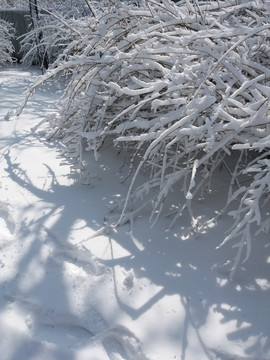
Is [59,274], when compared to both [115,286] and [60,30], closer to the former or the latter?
[115,286]

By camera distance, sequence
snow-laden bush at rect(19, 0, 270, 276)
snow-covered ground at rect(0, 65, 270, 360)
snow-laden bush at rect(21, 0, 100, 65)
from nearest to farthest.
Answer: snow-covered ground at rect(0, 65, 270, 360) → snow-laden bush at rect(19, 0, 270, 276) → snow-laden bush at rect(21, 0, 100, 65)

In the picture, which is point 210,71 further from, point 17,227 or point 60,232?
point 17,227

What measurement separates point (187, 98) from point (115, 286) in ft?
3.40

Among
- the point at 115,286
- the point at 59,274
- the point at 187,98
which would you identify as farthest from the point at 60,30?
the point at 115,286

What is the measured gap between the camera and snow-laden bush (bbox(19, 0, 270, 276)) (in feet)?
6.44

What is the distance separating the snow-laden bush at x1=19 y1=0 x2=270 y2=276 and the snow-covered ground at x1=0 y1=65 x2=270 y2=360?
124mm

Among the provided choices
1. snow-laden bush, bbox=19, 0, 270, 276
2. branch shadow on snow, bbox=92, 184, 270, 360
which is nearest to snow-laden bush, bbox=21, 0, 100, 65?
snow-laden bush, bbox=19, 0, 270, 276

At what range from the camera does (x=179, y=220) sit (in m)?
2.28

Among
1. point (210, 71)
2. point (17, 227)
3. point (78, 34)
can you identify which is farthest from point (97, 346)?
point (78, 34)

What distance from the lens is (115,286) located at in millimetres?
1793

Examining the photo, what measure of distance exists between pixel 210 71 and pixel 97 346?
1.33m

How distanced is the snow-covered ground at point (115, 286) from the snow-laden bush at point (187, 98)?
12 cm

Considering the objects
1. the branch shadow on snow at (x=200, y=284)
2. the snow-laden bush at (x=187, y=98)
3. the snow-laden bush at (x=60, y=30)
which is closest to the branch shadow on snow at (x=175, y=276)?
the branch shadow on snow at (x=200, y=284)

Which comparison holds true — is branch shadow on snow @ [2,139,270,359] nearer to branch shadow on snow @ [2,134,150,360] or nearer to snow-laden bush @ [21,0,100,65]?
branch shadow on snow @ [2,134,150,360]
